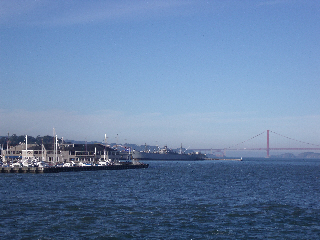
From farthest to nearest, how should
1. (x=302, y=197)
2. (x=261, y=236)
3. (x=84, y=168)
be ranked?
(x=84, y=168), (x=302, y=197), (x=261, y=236)

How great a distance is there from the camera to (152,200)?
41281mm

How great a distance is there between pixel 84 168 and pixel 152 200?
70129 millimetres

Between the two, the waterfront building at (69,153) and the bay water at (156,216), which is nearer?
the bay water at (156,216)

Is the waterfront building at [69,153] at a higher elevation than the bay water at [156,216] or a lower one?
higher

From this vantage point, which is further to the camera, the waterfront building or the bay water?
the waterfront building

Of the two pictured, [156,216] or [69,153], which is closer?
[156,216]

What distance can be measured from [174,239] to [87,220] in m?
8.10

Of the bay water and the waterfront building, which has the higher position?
the waterfront building

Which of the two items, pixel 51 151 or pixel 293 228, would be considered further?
pixel 51 151

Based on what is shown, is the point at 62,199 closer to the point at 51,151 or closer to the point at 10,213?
the point at 10,213

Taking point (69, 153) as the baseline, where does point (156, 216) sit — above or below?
below

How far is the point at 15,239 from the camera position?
23781mm

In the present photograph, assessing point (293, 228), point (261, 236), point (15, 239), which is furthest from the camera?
point (293, 228)

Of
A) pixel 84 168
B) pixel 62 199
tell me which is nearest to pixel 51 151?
pixel 84 168
